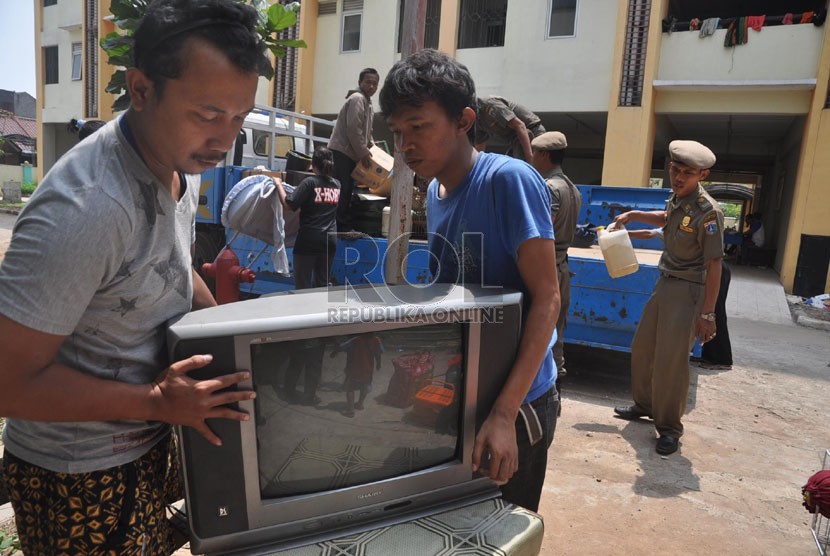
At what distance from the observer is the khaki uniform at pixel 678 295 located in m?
3.26

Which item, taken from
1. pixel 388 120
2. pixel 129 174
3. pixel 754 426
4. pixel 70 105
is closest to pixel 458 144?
pixel 388 120

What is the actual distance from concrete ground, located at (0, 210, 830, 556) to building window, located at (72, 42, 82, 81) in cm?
1771

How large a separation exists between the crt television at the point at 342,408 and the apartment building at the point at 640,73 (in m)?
9.41

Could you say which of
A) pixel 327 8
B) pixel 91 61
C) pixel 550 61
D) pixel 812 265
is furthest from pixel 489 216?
pixel 91 61

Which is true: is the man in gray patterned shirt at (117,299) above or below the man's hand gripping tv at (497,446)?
above

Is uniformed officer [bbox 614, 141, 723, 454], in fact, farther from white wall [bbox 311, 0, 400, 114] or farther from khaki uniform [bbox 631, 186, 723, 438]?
white wall [bbox 311, 0, 400, 114]

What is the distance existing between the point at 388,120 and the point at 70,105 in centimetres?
1922

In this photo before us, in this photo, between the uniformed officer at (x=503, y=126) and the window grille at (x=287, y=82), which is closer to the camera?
the uniformed officer at (x=503, y=126)

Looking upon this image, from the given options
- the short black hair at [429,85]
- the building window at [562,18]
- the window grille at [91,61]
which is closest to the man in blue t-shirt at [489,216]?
the short black hair at [429,85]

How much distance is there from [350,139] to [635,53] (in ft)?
22.8

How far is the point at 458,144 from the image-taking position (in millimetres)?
1381

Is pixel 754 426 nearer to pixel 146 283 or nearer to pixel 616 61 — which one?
pixel 146 283

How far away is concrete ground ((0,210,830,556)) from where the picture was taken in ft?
8.18

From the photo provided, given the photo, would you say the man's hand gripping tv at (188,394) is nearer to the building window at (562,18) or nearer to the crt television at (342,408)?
the crt television at (342,408)
